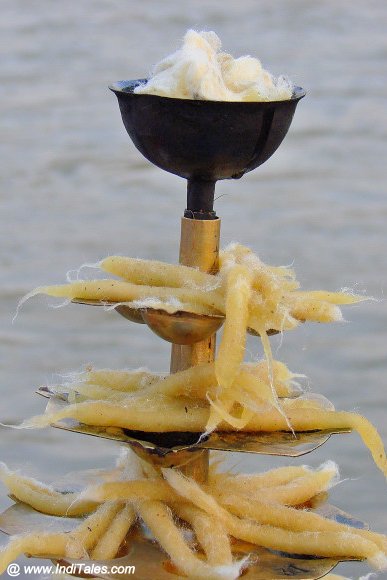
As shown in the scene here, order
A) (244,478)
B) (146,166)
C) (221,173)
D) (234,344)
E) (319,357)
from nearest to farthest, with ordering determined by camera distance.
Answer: (234,344) < (221,173) < (244,478) < (319,357) < (146,166)

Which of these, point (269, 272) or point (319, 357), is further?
point (319, 357)

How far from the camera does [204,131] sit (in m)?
1.49

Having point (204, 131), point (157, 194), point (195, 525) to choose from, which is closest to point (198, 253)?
point (204, 131)

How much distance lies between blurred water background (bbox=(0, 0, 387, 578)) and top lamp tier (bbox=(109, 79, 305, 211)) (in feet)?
5.81

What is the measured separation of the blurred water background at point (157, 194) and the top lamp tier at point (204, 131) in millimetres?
1770

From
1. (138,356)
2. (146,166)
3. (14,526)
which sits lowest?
(138,356)

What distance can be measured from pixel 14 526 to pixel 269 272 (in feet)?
1.76

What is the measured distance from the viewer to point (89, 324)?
4.33 m

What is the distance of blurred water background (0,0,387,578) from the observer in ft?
12.8

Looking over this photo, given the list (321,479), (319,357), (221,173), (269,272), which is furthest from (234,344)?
(319,357)

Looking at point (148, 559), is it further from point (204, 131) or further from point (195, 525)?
point (204, 131)

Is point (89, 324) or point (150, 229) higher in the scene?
point (150, 229)

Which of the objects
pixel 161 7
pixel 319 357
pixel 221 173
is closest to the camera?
pixel 221 173

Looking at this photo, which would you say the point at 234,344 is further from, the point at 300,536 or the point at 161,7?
the point at 161,7
